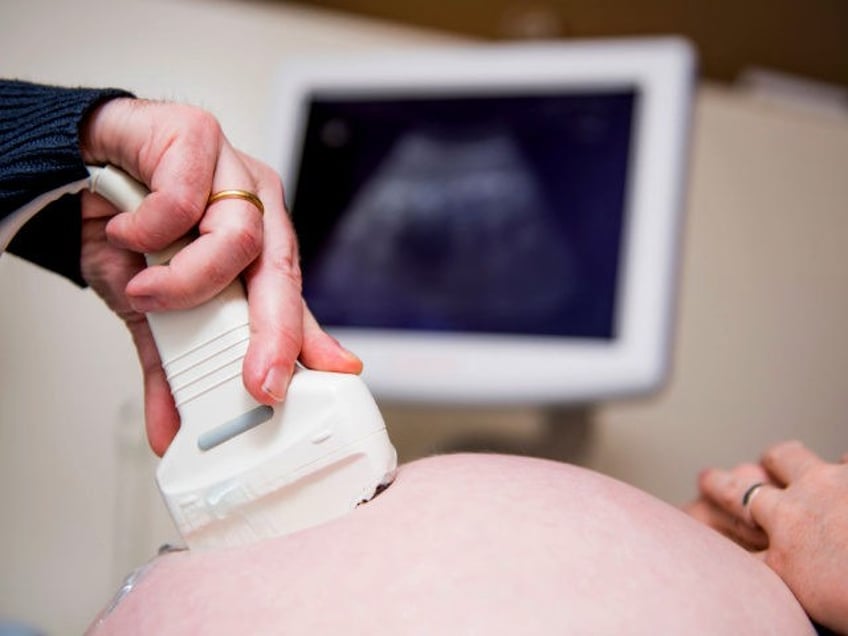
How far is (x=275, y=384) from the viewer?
43cm

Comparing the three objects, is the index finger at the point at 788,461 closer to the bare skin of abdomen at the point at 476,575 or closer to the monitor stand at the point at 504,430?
the bare skin of abdomen at the point at 476,575

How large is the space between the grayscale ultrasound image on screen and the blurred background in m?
0.12

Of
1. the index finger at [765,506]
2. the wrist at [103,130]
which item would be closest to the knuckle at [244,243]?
the wrist at [103,130]

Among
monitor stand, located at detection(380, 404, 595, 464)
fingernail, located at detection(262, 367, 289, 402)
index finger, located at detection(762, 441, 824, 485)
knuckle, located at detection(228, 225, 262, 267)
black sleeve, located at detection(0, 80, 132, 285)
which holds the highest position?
black sleeve, located at detection(0, 80, 132, 285)

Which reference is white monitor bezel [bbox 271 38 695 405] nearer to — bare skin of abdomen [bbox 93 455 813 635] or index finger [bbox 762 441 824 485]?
index finger [bbox 762 441 824 485]

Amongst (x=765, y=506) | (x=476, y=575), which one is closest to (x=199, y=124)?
(x=476, y=575)

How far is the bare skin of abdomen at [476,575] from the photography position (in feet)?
1.23

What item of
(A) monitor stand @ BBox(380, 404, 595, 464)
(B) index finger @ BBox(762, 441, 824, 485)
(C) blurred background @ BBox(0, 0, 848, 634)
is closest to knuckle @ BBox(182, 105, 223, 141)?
(C) blurred background @ BBox(0, 0, 848, 634)

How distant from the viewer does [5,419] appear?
749 mm

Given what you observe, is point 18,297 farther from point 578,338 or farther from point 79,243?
point 578,338

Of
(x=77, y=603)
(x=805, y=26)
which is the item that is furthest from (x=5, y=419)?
(x=805, y=26)

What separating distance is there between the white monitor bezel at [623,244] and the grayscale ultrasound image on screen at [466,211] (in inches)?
0.8

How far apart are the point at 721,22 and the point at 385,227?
72 cm

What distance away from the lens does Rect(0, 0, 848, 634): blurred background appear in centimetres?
82
